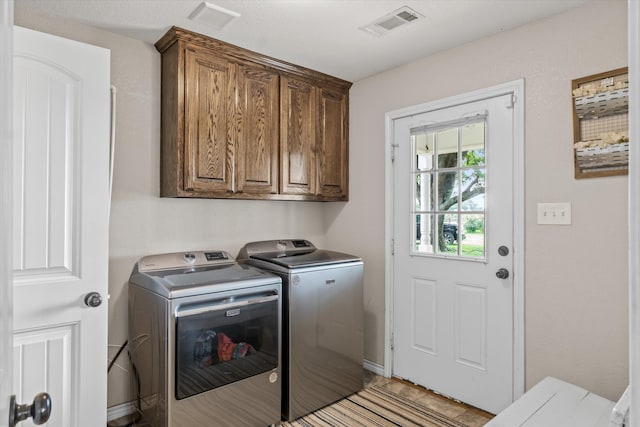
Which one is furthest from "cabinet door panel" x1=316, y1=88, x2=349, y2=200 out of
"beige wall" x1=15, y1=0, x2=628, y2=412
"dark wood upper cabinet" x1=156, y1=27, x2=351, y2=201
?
"beige wall" x1=15, y1=0, x2=628, y2=412

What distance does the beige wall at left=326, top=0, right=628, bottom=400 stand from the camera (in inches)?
77.4

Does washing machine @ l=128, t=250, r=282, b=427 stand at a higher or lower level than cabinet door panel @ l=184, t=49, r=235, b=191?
lower

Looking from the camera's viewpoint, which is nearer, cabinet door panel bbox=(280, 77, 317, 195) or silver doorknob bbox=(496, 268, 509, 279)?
silver doorknob bbox=(496, 268, 509, 279)

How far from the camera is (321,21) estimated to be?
2.26 m

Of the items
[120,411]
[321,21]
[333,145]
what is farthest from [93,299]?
[333,145]

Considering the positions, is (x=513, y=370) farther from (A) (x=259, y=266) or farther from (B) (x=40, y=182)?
(B) (x=40, y=182)

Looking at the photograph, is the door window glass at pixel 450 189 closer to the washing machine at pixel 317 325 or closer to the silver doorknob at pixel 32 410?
the washing machine at pixel 317 325

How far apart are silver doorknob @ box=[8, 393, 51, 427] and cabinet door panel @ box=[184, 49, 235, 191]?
5.80 feet

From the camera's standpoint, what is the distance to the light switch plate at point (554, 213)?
2.13 metres

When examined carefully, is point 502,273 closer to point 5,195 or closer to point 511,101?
point 511,101

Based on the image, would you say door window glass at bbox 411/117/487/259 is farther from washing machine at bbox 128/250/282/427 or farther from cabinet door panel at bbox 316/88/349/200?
washing machine at bbox 128/250/282/427

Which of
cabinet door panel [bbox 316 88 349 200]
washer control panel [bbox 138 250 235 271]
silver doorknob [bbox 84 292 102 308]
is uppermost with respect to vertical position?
cabinet door panel [bbox 316 88 349 200]

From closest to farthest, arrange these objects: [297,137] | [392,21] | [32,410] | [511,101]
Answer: [32,410] → [392,21] → [511,101] → [297,137]

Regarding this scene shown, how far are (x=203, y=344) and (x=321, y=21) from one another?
6.41 ft
